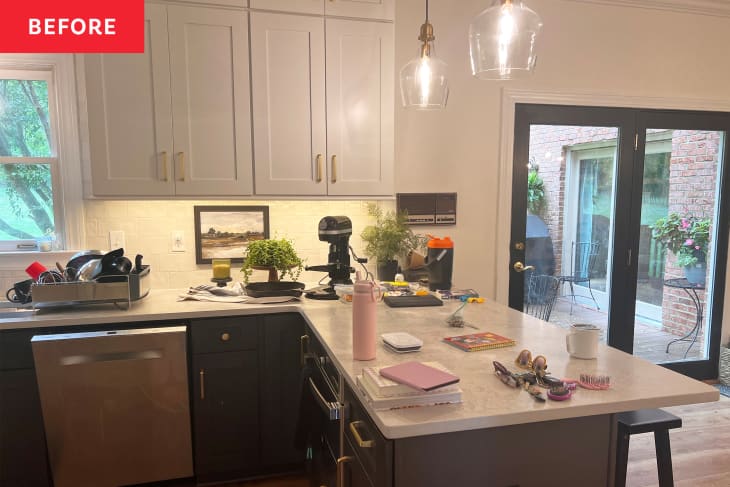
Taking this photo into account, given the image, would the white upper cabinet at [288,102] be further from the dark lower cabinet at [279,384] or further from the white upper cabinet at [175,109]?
the dark lower cabinet at [279,384]

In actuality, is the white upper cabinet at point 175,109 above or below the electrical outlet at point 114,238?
above

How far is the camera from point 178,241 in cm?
291

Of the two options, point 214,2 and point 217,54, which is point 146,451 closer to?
point 217,54

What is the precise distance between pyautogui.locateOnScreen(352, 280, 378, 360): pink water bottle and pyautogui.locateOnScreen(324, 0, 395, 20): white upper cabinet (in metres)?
1.85

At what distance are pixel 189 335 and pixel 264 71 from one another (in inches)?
55.9

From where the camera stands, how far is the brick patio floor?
12.1 ft

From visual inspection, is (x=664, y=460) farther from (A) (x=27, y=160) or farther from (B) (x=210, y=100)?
(A) (x=27, y=160)

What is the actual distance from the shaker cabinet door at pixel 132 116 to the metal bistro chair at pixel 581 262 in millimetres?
2799

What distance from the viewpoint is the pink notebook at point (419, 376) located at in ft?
3.90

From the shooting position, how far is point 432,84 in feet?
6.97

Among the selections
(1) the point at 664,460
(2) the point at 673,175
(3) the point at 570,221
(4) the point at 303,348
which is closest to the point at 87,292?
(4) the point at 303,348

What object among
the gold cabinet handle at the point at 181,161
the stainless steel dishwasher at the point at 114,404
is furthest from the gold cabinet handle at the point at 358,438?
the gold cabinet handle at the point at 181,161

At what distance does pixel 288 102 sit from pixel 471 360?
179cm

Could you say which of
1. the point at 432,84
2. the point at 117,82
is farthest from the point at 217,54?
the point at 432,84
